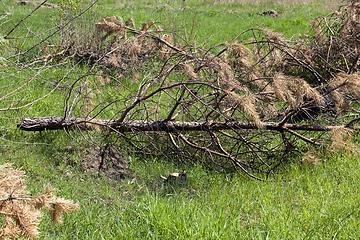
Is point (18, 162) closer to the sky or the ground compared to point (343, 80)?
closer to the ground

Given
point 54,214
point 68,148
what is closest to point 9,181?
point 54,214

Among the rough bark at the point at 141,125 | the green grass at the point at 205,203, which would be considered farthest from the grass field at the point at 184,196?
the rough bark at the point at 141,125

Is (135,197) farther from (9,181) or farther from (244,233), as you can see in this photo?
(9,181)

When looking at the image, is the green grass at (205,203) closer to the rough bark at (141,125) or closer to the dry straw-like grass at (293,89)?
the rough bark at (141,125)

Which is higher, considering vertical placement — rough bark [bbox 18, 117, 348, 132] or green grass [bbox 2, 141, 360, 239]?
rough bark [bbox 18, 117, 348, 132]

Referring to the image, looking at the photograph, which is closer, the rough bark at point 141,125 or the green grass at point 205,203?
the green grass at point 205,203

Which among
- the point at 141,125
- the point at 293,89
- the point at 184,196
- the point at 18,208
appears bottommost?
the point at 184,196

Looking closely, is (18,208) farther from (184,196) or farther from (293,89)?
(293,89)

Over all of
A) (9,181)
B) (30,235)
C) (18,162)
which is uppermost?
(9,181)

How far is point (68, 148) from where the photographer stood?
12.1ft

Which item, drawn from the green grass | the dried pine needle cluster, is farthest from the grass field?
the dried pine needle cluster

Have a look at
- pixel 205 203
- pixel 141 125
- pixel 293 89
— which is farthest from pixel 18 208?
pixel 293 89

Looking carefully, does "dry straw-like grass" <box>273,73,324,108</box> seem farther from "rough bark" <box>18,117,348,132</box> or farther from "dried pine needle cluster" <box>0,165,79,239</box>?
"dried pine needle cluster" <box>0,165,79,239</box>

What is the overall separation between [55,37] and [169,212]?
589 centimetres
